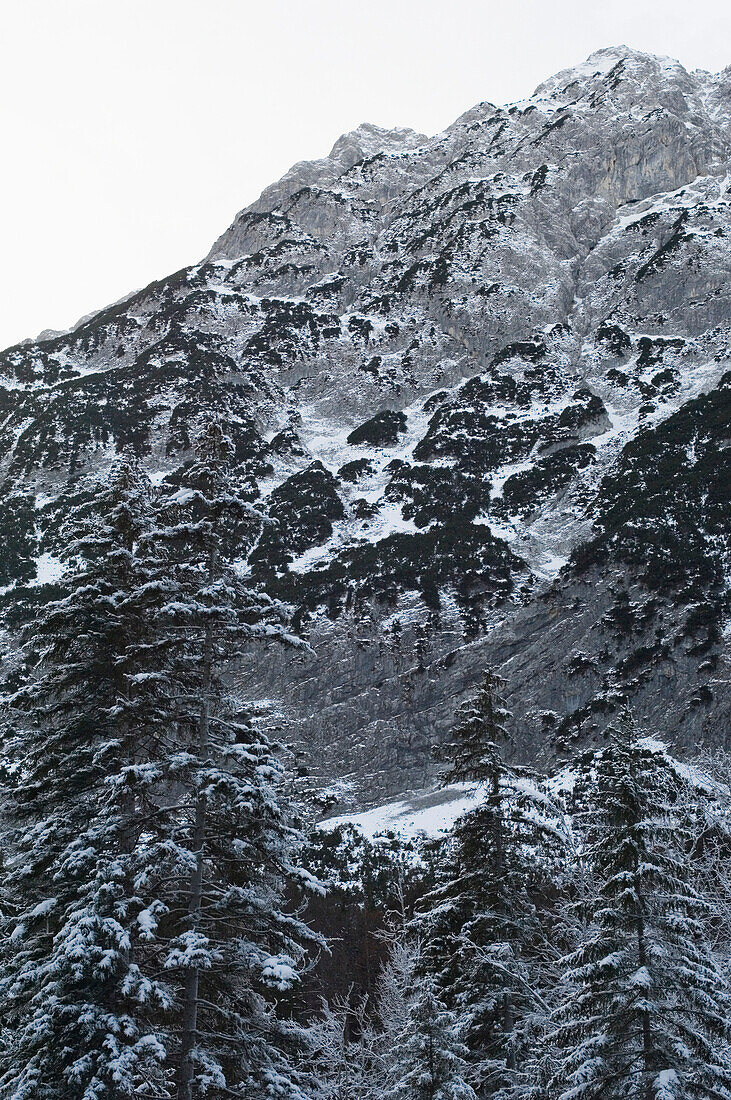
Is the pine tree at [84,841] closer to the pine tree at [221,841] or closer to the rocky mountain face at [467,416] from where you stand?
the pine tree at [221,841]

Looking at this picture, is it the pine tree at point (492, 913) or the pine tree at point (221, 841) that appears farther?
the pine tree at point (492, 913)

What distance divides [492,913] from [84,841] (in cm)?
794

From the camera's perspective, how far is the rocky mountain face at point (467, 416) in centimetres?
8669

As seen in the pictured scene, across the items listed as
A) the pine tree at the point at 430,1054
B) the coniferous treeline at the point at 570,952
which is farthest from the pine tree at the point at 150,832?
the pine tree at the point at 430,1054

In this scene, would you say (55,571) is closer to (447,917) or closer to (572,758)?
(572,758)

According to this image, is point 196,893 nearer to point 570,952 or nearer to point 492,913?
point 570,952

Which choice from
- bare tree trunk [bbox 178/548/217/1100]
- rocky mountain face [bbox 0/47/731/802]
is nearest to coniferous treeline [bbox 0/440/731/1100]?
bare tree trunk [bbox 178/548/217/1100]

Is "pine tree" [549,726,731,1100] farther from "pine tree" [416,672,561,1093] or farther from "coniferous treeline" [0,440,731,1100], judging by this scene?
"pine tree" [416,672,561,1093]

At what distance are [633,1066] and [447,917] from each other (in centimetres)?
483

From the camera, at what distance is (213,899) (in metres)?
13.0

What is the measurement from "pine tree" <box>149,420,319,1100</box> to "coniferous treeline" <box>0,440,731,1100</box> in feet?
0.14

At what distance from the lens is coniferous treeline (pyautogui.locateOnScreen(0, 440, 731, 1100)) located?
1135 cm

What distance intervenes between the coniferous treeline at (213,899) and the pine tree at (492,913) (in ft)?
0.21

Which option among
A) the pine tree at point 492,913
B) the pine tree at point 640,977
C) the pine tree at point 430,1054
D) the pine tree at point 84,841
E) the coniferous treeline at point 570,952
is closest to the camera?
the pine tree at point 84,841
